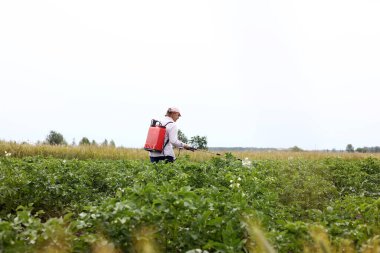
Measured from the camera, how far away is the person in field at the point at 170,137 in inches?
384

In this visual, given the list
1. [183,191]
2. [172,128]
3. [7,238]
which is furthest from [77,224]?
[172,128]

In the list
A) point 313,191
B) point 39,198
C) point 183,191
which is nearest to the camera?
point 183,191

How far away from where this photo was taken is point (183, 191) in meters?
4.25

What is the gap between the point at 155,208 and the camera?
12.8 ft

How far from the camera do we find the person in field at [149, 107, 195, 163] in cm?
976

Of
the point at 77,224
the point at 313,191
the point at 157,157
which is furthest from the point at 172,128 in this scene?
the point at 77,224

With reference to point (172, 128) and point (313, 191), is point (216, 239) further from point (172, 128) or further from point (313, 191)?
point (172, 128)

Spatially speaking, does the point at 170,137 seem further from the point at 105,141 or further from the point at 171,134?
the point at 105,141

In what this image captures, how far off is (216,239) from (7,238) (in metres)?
1.60

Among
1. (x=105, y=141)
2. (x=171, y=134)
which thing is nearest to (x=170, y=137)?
(x=171, y=134)

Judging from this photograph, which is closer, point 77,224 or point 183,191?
point 77,224

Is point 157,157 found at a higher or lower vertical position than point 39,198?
higher

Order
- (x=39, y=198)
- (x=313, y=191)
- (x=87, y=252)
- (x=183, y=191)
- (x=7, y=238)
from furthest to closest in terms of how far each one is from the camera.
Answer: (x=313, y=191) < (x=39, y=198) < (x=183, y=191) < (x=87, y=252) < (x=7, y=238)

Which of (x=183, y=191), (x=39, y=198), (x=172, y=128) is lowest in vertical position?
(x=39, y=198)
